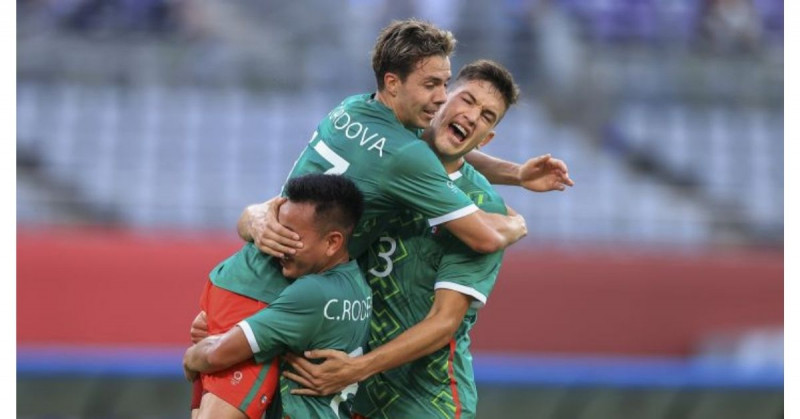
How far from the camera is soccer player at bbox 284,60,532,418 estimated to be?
423 cm

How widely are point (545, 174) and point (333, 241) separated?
108 cm

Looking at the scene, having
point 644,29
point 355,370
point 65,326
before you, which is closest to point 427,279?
point 355,370

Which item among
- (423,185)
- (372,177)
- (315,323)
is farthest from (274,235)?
(423,185)

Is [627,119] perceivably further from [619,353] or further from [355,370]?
[355,370]

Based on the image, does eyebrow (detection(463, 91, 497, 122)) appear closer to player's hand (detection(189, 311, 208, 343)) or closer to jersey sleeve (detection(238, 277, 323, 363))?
jersey sleeve (detection(238, 277, 323, 363))

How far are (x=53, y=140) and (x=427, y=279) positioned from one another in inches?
267

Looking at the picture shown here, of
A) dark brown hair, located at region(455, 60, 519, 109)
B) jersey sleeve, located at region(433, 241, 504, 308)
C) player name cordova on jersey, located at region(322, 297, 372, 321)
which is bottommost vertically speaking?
player name cordova on jersey, located at region(322, 297, 372, 321)

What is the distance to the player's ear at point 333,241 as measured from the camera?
3.86 m

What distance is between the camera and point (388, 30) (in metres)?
4.24

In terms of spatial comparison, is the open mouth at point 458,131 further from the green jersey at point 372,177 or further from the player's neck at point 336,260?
the player's neck at point 336,260

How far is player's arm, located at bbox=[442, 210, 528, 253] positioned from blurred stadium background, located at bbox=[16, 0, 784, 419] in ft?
14.3

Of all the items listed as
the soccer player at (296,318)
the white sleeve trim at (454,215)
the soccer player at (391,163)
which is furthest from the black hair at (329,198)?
the white sleeve trim at (454,215)

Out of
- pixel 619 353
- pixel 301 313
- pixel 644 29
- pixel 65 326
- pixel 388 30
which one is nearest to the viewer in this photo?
pixel 301 313

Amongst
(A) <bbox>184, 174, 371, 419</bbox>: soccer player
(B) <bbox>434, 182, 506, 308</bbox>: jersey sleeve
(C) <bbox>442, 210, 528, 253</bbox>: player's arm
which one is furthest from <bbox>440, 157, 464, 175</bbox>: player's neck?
(A) <bbox>184, 174, 371, 419</bbox>: soccer player
